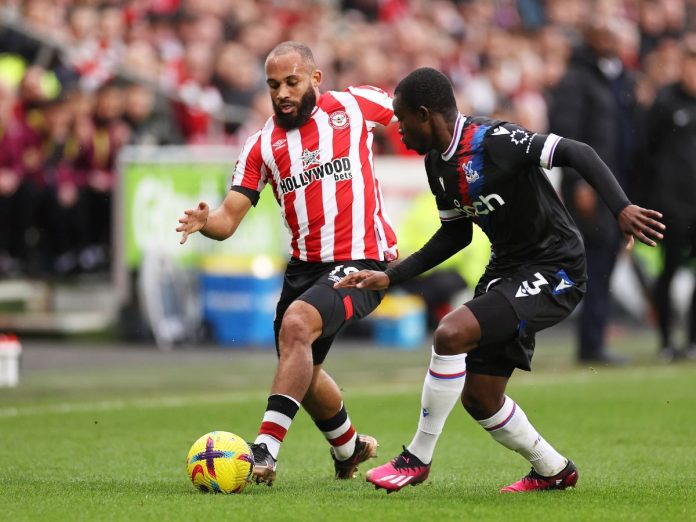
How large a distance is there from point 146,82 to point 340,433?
10624 millimetres

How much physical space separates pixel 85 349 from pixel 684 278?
25.5ft

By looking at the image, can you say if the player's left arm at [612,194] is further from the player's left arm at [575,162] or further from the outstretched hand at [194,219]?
the outstretched hand at [194,219]

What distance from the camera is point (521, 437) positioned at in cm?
702

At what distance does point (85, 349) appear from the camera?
1584cm

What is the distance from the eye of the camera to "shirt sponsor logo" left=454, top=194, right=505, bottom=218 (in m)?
6.93

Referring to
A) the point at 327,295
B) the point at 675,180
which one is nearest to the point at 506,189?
the point at 327,295

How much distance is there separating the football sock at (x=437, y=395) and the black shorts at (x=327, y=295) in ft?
2.45

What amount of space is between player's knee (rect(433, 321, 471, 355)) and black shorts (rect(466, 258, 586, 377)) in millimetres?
89

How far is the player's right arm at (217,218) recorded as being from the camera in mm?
7258

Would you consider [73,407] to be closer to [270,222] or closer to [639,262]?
[270,222]

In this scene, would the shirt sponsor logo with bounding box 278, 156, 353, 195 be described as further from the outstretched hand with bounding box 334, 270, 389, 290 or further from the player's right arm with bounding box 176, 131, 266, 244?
the outstretched hand with bounding box 334, 270, 389, 290

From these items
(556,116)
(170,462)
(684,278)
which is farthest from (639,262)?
(170,462)

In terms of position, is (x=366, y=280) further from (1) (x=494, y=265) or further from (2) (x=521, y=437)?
(2) (x=521, y=437)

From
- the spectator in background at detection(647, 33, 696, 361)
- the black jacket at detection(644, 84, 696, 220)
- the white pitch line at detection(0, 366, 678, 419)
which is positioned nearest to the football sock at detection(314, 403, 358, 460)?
the white pitch line at detection(0, 366, 678, 419)
